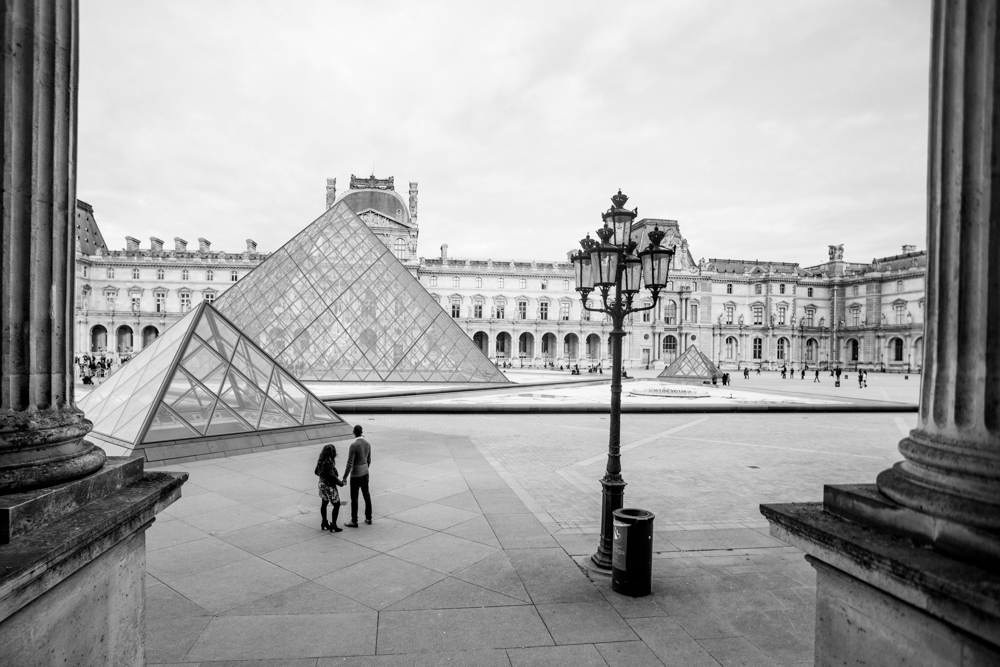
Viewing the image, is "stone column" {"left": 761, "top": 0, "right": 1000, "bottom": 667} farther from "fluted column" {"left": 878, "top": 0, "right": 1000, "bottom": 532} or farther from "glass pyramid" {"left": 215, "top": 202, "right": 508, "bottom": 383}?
"glass pyramid" {"left": 215, "top": 202, "right": 508, "bottom": 383}

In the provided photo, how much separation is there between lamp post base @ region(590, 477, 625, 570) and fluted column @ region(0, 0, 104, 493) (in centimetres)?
369

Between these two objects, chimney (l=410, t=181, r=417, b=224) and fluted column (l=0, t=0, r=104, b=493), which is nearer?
fluted column (l=0, t=0, r=104, b=493)

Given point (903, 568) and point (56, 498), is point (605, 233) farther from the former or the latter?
point (56, 498)

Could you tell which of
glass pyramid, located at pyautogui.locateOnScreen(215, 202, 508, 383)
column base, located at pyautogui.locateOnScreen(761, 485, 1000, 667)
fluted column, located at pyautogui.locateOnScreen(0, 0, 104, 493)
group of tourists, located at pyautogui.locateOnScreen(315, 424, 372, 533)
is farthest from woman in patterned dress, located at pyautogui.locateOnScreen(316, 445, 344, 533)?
glass pyramid, located at pyautogui.locateOnScreen(215, 202, 508, 383)

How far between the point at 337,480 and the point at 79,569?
11.0ft

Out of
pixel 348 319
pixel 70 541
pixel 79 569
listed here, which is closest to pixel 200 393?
pixel 79 569

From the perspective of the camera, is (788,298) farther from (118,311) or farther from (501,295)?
(118,311)

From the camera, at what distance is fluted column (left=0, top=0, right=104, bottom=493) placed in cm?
227

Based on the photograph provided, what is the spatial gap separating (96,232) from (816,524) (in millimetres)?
81808

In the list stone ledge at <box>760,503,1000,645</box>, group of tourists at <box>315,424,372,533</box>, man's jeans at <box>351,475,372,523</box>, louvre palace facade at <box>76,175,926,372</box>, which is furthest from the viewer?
louvre palace facade at <box>76,175,926,372</box>

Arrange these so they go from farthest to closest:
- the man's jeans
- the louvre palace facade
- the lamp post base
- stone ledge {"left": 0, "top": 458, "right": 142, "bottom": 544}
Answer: the louvre palace facade, the man's jeans, the lamp post base, stone ledge {"left": 0, "top": 458, "right": 142, "bottom": 544}

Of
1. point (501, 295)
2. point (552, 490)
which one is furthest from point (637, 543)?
point (501, 295)

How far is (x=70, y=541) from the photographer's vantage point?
6.55 feet

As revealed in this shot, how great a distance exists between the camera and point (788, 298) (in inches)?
2491
